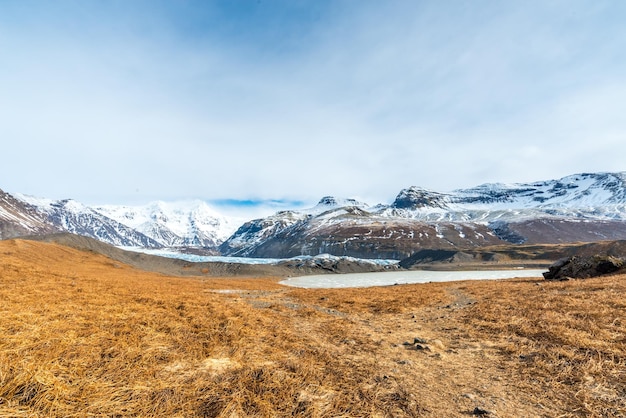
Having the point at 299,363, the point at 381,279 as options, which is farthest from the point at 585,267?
the point at 381,279

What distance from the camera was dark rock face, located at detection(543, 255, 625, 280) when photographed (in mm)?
21688

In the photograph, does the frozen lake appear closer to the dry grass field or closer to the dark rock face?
the dark rock face

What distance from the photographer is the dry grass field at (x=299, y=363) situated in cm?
414

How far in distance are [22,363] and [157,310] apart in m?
6.22

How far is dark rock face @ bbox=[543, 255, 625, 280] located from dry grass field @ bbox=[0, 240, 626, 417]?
50.1 ft

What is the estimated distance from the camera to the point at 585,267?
75.6 feet

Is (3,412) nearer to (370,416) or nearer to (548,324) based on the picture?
(370,416)

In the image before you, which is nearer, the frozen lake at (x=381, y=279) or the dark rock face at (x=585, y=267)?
the dark rock face at (x=585, y=267)

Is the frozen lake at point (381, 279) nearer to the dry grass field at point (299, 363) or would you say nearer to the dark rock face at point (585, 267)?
the dark rock face at point (585, 267)

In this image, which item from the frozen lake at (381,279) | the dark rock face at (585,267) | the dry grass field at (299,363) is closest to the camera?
the dry grass field at (299,363)

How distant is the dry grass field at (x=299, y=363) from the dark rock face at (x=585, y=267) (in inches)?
602

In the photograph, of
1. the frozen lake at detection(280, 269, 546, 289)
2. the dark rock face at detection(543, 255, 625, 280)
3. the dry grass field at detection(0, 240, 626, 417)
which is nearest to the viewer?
the dry grass field at detection(0, 240, 626, 417)

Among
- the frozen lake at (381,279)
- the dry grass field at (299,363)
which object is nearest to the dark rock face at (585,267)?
the dry grass field at (299,363)

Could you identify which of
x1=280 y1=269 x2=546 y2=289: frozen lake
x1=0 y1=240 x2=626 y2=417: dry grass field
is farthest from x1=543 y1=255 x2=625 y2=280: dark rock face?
x1=280 y1=269 x2=546 y2=289: frozen lake
